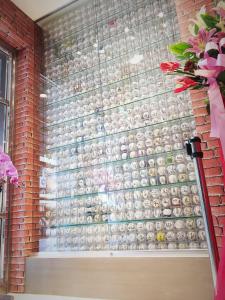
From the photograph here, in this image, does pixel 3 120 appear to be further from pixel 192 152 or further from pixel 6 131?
pixel 192 152

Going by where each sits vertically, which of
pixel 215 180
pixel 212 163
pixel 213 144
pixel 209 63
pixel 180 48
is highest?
pixel 180 48

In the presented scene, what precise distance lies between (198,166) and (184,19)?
62.3 inches

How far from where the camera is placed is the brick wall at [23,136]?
264 cm

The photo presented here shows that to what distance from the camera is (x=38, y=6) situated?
3.20 metres

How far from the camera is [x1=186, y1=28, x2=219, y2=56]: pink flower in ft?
4.03

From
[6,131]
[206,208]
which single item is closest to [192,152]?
[206,208]

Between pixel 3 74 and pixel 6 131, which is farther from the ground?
pixel 3 74

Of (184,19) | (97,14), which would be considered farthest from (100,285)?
(97,14)

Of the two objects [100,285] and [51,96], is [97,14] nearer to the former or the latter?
[51,96]

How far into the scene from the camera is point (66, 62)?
3.19 meters

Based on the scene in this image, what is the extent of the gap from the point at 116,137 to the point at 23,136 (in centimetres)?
106

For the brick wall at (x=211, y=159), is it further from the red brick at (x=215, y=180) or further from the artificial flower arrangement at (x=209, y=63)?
the artificial flower arrangement at (x=209, y=63)

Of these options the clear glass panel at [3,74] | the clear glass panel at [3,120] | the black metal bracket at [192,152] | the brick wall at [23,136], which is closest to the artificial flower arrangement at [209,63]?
the black metal bracket at [192,152]

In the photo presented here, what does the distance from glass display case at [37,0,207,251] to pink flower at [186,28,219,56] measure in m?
1.08
